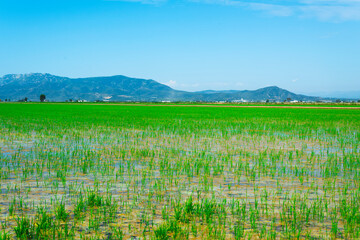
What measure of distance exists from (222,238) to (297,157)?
27.2 ft

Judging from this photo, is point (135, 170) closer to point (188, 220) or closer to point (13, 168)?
point (13, 168)

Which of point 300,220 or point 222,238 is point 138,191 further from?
point 300,220

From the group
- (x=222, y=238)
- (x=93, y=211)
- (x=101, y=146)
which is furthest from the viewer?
Result: (x=101, y=146)

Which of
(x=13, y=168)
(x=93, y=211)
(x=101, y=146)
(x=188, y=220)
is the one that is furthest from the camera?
(x=101, y=146)

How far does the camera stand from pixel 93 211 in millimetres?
5664

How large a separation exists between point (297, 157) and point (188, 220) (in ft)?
26.0

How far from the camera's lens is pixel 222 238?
4559 millimetres

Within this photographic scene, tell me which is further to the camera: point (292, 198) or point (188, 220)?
point (292, 198)

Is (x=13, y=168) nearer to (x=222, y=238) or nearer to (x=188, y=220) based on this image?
(x=188, y=220)

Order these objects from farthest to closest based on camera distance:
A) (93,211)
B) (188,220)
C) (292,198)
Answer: (292,198) → (93,211) → (188,220)

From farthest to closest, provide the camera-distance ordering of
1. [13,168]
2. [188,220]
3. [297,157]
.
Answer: [297,157] → [13,168] → [188,220]

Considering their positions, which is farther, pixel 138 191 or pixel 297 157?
pixel 297 157

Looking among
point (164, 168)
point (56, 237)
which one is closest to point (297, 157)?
point (164, 168)

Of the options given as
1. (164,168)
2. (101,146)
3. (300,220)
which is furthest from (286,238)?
(101,146)
